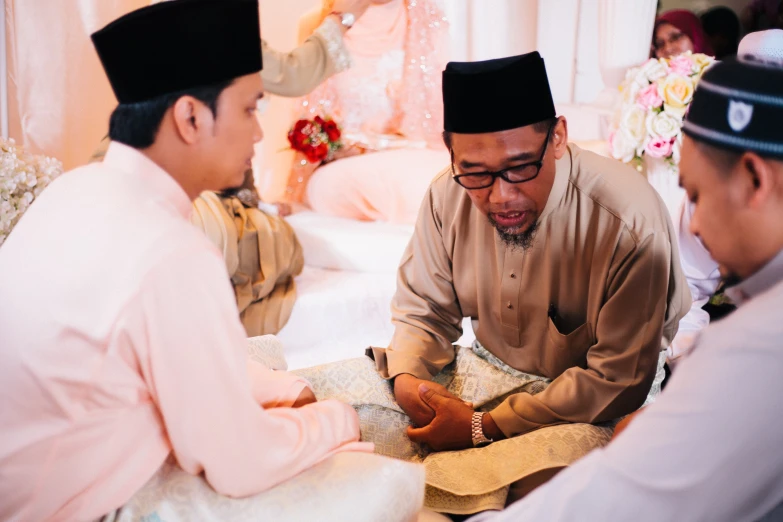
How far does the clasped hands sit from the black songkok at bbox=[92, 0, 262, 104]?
1023 millimetres

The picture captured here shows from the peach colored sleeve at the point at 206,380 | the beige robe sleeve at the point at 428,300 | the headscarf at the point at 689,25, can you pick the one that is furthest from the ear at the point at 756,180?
the headscarf at the point at 689,25

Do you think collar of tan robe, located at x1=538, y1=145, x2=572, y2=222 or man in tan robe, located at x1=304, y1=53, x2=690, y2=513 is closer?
man in tan robe, located at x1=304, y1=53, x2=690, y2=513

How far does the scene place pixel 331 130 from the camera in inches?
167

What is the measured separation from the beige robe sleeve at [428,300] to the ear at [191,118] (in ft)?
3.45

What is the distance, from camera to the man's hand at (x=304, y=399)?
1727 mm

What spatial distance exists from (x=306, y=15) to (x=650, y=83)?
183cm

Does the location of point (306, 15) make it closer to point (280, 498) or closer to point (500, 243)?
point (500, 243)

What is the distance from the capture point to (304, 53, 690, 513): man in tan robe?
1914 millimetres

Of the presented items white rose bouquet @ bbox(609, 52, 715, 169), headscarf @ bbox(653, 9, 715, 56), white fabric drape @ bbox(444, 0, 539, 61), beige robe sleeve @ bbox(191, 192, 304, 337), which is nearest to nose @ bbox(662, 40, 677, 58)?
headscarf @ bbox(653, 9, 715, 56)

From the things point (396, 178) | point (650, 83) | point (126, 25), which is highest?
point (126, 25)

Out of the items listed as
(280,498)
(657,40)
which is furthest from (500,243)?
(657,40)

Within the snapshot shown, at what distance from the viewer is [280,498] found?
4.59ft

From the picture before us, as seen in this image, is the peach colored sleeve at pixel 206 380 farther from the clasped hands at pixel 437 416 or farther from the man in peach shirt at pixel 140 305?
the clasped hands at pixel 437 416

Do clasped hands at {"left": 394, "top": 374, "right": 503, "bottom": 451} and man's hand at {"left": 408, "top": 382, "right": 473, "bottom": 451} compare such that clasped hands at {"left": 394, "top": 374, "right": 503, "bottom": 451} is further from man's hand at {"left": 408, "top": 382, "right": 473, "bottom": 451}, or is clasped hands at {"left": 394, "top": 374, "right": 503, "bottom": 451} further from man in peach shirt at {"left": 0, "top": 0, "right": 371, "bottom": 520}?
man in peach shirt at {"left": 0, "top": 0, "right": 371, "bottom": 520}
